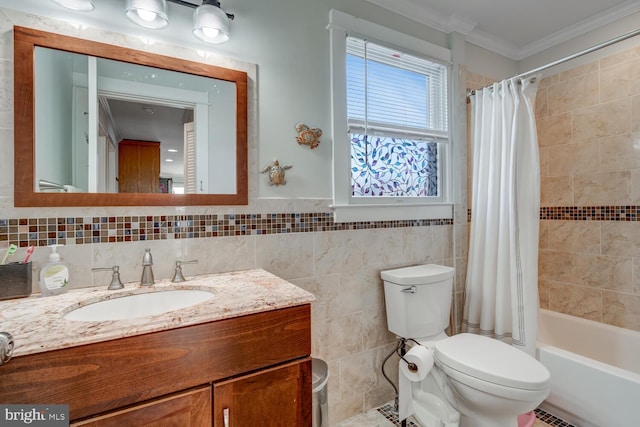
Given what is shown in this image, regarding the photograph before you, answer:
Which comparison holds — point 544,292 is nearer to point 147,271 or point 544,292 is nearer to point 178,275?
point 178,275

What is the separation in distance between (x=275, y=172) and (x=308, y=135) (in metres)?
0.28

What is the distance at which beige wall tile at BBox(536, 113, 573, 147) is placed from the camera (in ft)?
7.52

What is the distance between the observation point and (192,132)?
54.1 inches

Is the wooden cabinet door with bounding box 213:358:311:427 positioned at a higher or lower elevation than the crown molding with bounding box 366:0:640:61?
lower

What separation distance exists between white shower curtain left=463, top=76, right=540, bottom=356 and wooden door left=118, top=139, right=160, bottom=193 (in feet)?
6.22

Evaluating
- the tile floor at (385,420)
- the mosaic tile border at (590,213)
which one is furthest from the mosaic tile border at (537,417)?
the mosaic tile border at (590,213)

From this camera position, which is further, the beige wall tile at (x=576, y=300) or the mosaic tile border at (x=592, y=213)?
the beige wall tile at (x=576, y=300)

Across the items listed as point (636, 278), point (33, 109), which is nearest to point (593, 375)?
point (636, 278)

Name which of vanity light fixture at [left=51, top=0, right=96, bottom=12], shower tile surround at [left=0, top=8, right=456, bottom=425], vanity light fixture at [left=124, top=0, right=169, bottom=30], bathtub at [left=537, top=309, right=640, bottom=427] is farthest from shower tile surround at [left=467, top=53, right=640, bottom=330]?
vanity light fixture at [left=51, top=0, right=96, bottom=12]

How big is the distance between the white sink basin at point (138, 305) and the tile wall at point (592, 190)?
8.24 ft

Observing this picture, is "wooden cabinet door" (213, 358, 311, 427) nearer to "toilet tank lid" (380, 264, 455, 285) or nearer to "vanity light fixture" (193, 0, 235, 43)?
"toilet tank lid" (380, 264, 455, 285)

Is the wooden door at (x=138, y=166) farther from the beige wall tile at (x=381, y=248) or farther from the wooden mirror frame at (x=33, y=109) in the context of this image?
the beige wall tile at (x=381, y=248)

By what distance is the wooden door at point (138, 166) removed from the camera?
4.10 ft

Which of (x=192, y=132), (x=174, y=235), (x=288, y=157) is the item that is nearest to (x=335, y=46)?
(x=288, y=157)
